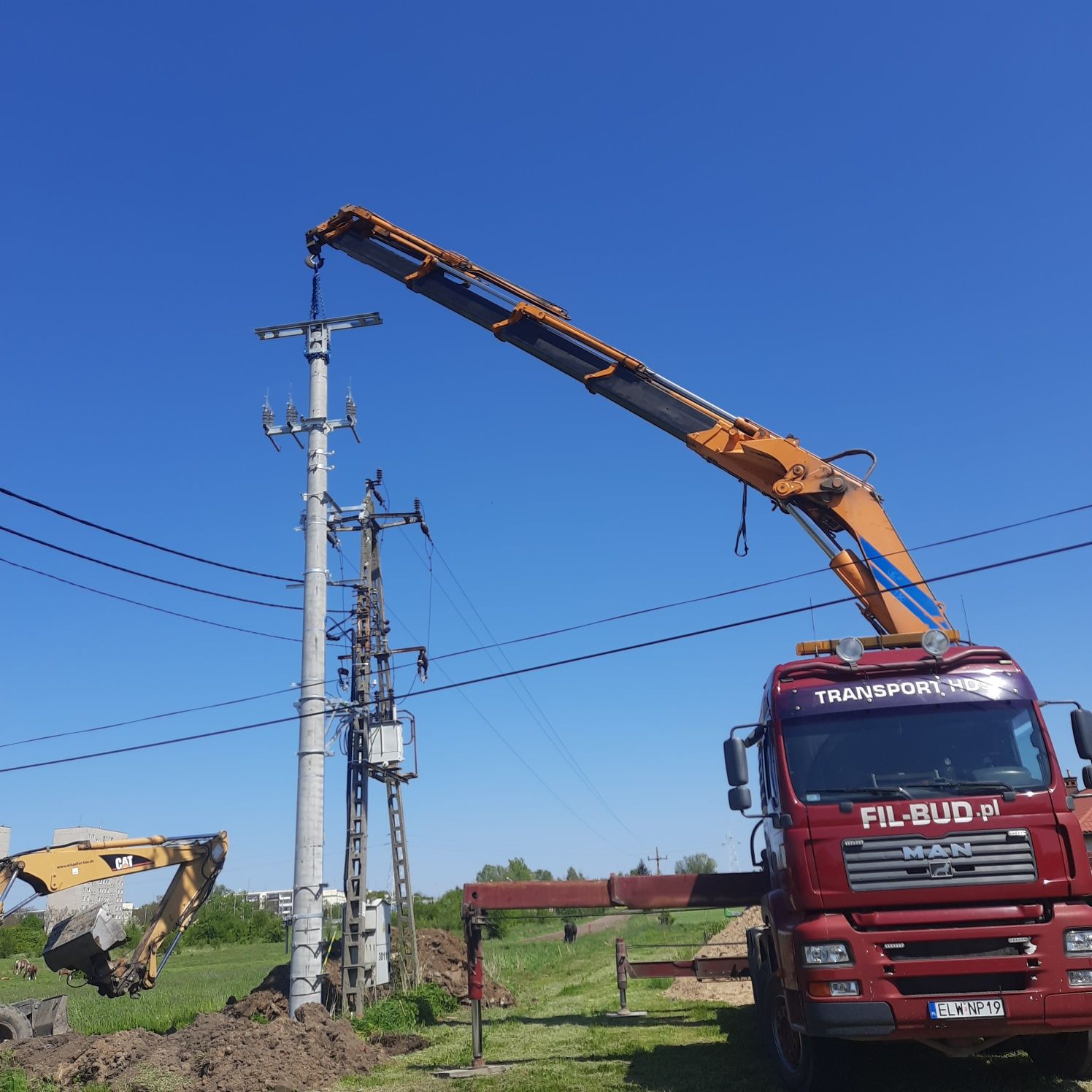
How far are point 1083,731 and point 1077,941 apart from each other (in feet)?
6.08

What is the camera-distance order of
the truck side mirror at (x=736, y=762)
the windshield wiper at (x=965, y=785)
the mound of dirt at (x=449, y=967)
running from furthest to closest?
the mound of dirt at (x=449, y=967), the truck side mirror at (x=736, y=762), the windshield wiper at (x=965, y=785)

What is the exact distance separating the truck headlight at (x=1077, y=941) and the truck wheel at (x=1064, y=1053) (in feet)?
3.88

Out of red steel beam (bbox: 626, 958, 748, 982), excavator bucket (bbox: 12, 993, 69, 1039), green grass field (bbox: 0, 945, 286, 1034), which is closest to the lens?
red steel beam (bbox: 626, 958, 748, 982)

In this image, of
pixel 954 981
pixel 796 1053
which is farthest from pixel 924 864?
pixel 796 1053

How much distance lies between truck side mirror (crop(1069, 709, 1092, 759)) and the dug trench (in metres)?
8.93

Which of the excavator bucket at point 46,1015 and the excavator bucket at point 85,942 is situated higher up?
the excavator bucket at point 85,942

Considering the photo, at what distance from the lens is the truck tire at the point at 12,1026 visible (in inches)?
583

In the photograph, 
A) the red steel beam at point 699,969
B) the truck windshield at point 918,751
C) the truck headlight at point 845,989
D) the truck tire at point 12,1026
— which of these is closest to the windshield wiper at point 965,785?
the truck windshield at point 918,751

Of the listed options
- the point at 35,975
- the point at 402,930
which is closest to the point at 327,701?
the point at 402,930

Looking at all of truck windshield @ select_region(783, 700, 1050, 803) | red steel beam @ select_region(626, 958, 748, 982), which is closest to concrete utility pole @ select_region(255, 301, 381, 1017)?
red steel beam @ select_region(626, 958, 748, 982)

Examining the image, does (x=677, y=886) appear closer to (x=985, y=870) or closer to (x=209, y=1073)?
(x=985, y=870)

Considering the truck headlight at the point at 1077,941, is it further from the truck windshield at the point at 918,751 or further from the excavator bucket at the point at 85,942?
the excavator bucket at the point at 85,942

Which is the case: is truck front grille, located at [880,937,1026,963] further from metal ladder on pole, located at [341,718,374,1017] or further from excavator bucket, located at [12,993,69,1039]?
excavator bucket, located at [12,993,69,1039]

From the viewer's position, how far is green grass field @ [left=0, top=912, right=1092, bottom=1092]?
936cm
